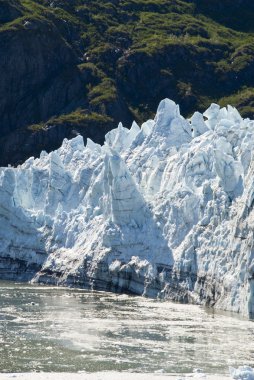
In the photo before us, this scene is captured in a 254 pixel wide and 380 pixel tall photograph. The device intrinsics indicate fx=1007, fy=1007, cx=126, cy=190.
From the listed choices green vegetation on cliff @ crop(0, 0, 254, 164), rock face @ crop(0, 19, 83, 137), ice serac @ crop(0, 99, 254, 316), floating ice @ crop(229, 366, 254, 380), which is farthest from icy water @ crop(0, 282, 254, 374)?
rock face @ crop(0, 19, 83, 137)

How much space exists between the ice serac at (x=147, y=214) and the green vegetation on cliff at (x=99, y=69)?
48038 mm

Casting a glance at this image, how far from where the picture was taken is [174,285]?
48.8 meters

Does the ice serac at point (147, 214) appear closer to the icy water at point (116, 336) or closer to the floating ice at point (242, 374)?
the icy water at point (116, 336)

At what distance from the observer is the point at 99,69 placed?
400ft

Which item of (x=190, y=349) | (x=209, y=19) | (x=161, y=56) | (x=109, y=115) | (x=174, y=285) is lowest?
(x=190, y=349)

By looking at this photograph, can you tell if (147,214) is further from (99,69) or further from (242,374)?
(99,69)

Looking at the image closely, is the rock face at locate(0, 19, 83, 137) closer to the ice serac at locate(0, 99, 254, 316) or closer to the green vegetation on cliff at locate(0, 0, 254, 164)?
the green vegetation on cliff at locate(0, 0, 254, 164)

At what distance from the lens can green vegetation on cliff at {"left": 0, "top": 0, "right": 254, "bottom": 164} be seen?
374 ft

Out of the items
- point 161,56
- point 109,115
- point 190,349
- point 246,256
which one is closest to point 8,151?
point 109,115

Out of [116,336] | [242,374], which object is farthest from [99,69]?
[242,374]

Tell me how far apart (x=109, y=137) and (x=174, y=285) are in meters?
18.4

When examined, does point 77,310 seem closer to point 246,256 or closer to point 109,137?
point 246,256

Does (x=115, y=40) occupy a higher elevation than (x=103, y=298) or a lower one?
higher

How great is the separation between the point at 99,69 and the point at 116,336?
86.1m
